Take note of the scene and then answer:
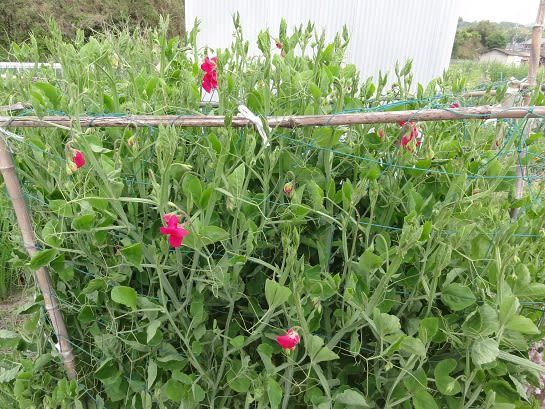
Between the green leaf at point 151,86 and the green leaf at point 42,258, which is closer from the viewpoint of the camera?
the green leaf at point 42,258

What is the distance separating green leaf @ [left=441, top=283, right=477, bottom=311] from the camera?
1.02 meters

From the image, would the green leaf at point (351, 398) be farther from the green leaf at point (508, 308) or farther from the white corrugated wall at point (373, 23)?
the white corrugated wall at point (373, 23)

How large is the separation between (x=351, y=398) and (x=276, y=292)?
1.06 feet

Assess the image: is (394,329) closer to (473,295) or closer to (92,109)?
(473,295)

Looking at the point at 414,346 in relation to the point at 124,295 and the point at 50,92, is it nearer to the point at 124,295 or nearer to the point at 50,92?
the point at 124,295

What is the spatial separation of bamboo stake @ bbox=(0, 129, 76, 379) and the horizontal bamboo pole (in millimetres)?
195

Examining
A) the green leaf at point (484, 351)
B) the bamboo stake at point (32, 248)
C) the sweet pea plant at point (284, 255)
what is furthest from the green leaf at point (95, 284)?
the green leaf at point (484, 351)

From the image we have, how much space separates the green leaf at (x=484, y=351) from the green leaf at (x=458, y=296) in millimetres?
87

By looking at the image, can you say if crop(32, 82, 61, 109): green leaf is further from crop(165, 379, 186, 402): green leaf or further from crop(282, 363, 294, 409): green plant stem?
crop(282, 363, 294, 409): green plant stem

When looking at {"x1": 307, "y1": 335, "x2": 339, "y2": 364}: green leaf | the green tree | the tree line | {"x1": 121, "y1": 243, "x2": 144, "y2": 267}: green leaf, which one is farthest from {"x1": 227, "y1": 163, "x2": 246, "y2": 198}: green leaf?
the green tree

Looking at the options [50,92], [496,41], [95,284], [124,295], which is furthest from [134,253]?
[496,41]

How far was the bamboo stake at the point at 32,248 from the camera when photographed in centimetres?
124

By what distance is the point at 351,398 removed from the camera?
1036 mm

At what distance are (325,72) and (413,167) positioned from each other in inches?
12.9
